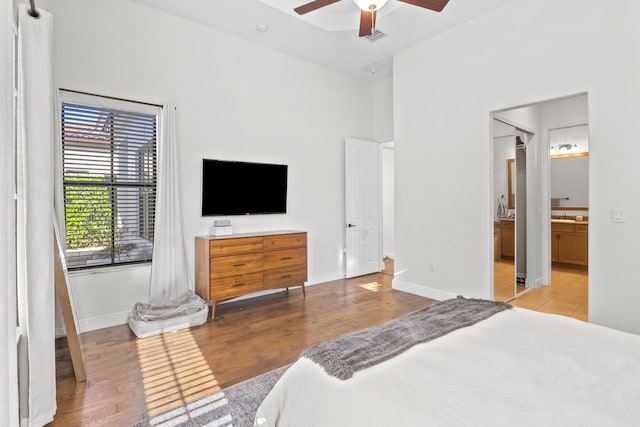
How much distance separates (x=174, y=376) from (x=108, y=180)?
208cm

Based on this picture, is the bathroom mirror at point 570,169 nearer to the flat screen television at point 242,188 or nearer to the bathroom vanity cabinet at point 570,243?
the bathroom vanity cabinet at point 570,243

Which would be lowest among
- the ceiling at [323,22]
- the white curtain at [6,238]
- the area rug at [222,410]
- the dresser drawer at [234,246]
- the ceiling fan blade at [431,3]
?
the area rug at [222,410]

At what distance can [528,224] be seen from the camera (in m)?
4.66

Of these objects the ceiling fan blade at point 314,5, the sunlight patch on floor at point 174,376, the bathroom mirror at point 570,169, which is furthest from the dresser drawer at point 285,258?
the bathroom mirror at point 570,169

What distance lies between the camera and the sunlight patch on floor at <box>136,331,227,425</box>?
2.08 meters

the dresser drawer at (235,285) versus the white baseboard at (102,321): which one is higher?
the dresser drawer at (235,285)

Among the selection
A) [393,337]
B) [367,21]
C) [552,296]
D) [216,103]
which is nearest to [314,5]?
[367,21]

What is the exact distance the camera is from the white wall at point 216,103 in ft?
10.8

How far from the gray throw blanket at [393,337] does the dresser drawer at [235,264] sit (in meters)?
2.31

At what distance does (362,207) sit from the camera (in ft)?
18.4

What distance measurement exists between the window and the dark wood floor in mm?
837

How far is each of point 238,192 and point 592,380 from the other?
12.3ft

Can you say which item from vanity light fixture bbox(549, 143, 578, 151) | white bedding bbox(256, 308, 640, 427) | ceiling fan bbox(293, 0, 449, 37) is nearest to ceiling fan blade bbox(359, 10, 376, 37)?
ceiling fan bbox(293, 0, 449, 37)

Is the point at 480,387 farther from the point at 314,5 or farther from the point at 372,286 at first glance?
the point at 372,286
